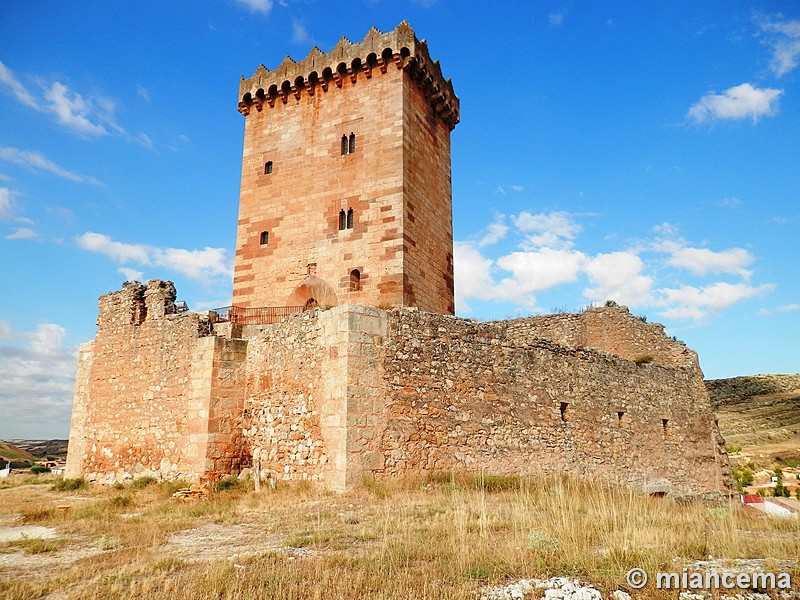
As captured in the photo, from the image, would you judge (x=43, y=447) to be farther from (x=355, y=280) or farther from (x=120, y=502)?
(x=120, y=502)

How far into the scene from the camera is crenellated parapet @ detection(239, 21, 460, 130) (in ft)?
56.4

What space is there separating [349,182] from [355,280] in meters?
3.11

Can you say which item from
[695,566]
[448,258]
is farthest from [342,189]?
[695,566]

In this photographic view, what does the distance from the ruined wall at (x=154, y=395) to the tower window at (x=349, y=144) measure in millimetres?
6737

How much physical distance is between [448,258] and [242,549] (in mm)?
13735

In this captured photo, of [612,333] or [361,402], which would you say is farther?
[612,333]

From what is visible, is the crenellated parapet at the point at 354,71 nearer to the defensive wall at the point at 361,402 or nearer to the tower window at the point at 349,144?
the tower window at the point at 349,144

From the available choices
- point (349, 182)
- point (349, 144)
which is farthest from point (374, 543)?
point (349, 144)

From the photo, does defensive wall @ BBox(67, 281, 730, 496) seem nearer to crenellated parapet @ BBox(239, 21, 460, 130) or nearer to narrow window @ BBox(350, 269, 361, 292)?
narrow window @ BBox(350, 269, 361, 292)

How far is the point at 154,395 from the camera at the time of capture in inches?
528

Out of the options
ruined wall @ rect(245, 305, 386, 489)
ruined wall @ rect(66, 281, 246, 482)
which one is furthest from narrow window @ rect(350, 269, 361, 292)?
ruined wall @ rect(66, 281, 246, 482)

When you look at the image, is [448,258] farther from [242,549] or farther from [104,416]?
[242,549]

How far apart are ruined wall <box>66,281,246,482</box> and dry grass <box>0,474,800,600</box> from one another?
216cm

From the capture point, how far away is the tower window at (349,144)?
683 inches
